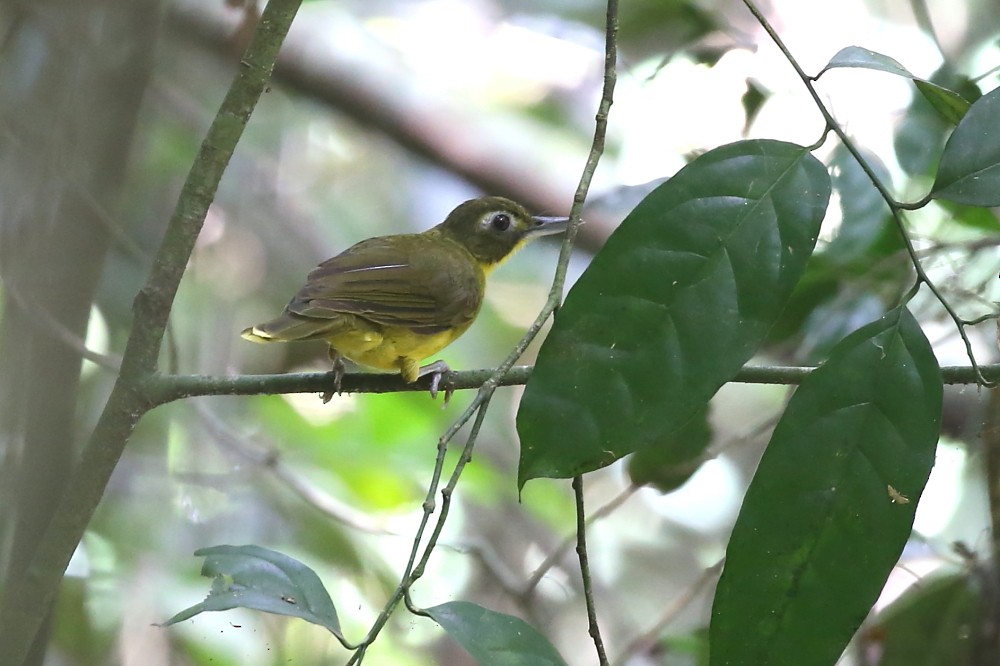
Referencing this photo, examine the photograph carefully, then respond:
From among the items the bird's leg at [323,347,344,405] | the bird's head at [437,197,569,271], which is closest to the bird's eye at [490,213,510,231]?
the bird's head at [437,197,569,271]

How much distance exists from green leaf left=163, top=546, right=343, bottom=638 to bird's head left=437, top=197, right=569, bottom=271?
5.59 feet

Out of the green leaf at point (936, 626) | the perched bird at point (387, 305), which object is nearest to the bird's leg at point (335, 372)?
the perched bird at point (387, 305)

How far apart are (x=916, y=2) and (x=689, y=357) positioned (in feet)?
6.39

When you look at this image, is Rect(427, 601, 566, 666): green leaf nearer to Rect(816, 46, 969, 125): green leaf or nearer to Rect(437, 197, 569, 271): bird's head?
Rect(816, 46, 969, 125): green leaf

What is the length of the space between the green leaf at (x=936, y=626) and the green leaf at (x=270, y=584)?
142 cm

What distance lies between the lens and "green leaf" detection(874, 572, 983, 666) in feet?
6.59

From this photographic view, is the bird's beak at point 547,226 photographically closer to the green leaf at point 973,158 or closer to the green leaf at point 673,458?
the green leaf at point 673,458

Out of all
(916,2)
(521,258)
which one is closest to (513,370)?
(916,2)

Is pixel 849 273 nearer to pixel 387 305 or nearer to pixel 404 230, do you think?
pixel 387 305

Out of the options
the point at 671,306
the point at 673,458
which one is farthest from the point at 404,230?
the point at 671,306

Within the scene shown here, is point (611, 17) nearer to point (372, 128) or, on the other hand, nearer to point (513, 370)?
point (513, 370)

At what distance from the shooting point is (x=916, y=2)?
8.37 feet

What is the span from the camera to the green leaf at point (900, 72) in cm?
121

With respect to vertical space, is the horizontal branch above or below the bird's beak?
below
